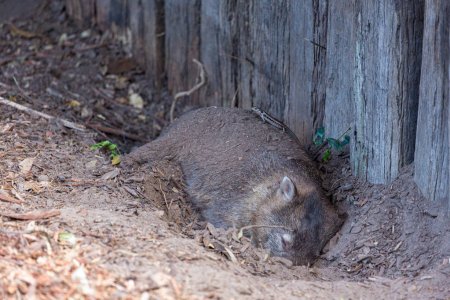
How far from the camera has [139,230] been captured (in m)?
6.12

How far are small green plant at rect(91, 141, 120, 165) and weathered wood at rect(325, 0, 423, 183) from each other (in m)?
2.19

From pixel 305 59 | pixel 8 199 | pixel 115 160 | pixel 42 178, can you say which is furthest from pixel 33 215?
pixel 305 59

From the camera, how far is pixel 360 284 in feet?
19.5

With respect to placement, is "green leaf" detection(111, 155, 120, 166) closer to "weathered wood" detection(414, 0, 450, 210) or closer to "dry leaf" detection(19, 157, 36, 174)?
"dry leaf" detection(19, 157, 36, 174)

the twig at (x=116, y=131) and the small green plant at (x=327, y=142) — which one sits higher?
the small green plant at (x=327, y=142)

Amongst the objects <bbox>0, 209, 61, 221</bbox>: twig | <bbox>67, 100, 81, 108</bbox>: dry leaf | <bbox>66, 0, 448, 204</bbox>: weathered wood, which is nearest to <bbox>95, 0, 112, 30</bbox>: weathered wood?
<bbox>66, 0, 448, 204</bbox>: weathered wood

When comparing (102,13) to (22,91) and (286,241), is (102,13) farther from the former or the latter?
(286,241)

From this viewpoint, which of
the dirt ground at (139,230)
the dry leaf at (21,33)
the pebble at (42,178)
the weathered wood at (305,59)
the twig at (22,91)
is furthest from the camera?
the dry leaf at (21,33)

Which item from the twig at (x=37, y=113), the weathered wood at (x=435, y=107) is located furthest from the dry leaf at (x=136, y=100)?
the weathered wood at (x=435, y=107)

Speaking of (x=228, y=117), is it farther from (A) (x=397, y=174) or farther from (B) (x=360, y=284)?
(B) (x=360, y=284)

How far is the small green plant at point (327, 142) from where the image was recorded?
7.52 metres

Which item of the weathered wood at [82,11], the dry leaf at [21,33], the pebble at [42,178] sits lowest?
the pebble at [42,178]

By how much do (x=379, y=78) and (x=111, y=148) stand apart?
2.80 meters

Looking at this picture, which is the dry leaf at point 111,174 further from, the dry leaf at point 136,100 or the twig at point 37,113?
the dry leaf at point 136,100
